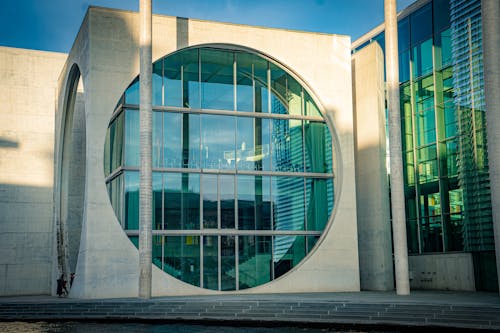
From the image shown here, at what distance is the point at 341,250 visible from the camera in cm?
2200

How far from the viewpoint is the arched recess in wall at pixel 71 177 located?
83.8 feet

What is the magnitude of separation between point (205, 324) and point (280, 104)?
927 centimetres

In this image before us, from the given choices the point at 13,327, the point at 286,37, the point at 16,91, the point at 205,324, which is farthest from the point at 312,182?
the point at 16,91

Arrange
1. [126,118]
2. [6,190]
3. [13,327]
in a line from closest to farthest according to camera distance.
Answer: [13,327], [126,118], [6,190]

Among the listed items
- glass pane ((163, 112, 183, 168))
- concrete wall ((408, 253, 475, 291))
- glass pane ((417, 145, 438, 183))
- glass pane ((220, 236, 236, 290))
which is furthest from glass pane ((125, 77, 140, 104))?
concrete wall ((408, 253, 475, 291))

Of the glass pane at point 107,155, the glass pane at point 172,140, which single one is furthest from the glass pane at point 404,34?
the glass pane at point 107,155

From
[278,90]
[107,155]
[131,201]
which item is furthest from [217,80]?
[131,201]

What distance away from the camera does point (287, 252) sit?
853 inches

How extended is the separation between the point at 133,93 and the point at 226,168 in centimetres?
375

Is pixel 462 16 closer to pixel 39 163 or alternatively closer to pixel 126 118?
pixel 126 118

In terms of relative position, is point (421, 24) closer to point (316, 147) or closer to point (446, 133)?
point (446, 133)

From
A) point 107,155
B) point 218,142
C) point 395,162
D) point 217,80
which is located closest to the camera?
point 395,162

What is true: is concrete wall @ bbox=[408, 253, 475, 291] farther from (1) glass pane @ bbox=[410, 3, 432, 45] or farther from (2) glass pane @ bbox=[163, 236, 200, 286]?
(2) glass pane @ bbox=[163, 236, 200, 286]

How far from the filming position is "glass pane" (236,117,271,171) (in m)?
21.8
